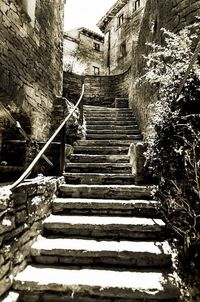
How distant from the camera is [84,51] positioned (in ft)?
63.7

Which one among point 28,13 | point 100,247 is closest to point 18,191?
point 100,247

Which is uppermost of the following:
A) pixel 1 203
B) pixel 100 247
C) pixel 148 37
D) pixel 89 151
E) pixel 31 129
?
pixel 148 37

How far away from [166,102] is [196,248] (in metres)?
1.92

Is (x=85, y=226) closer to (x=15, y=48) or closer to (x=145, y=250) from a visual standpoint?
(x=145, y=250)

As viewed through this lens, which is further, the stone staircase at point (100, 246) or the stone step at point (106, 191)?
the stone step at point (106, 191)

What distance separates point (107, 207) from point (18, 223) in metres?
1.35

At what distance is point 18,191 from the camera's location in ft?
7.86

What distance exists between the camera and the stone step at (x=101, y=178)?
160 inches

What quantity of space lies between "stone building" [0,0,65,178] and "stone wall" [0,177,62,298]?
1433 millimetres

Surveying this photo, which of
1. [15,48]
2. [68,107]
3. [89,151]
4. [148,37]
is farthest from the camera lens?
[68,107]

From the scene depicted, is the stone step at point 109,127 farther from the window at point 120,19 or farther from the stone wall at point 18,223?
the window at point 120,19

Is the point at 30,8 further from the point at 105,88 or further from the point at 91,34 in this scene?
the point at 91,34

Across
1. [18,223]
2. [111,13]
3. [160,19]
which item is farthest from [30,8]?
[111,13]

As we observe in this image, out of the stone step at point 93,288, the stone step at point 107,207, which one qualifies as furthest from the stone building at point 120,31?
the stone step at point 93,288
